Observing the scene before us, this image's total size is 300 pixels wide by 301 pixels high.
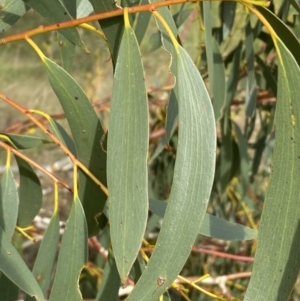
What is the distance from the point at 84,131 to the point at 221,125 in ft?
2.16

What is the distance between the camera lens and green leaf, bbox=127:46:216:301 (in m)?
0.58

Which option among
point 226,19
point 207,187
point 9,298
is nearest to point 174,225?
point 207,187

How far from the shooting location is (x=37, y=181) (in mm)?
978

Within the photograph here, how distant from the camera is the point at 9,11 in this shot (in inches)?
32.4

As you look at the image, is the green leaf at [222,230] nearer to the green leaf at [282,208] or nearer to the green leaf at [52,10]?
the green leaf at [282,208]

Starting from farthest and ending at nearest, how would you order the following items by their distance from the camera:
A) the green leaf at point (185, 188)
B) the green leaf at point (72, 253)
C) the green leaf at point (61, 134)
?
the green leaf at point (61, 134) → the green leaf at point (72, 253) → the green leaf at point (185, 188)

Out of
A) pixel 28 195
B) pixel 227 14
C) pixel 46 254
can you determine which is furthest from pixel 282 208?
pixel 227 14

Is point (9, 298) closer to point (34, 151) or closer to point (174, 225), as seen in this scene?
point (174, 225)

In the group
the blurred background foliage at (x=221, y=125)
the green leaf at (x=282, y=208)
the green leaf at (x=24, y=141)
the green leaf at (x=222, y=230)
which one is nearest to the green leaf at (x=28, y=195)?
the green leaf at (x=24, y=141)

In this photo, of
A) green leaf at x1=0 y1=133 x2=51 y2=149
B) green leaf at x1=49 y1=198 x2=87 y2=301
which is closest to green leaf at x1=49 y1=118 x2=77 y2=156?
green leaf at x1=0 y1=133 x2=51 y2=149

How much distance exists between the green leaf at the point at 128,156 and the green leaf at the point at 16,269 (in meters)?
0.14

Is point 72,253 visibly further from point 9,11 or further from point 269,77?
point 269,77

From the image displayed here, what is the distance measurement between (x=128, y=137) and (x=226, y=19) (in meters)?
0.64

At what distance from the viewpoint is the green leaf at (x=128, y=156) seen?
595 millimetres
